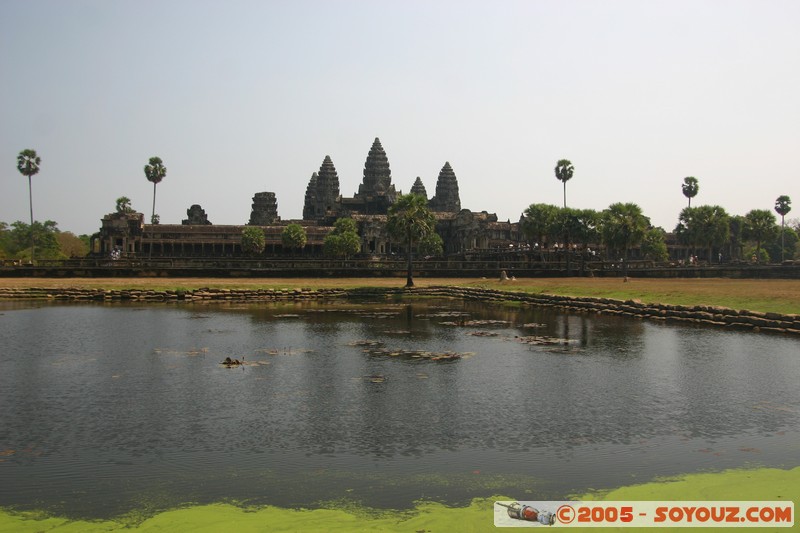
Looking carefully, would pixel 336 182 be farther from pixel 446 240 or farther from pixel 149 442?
pixel 149 442

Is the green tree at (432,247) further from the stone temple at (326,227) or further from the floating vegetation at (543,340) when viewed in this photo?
the floating vegetation at (543,340)

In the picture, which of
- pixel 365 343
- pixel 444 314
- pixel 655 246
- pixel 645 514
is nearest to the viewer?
pixel 645 514

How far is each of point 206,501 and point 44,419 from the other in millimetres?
7854

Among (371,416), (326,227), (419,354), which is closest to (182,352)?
(419,354)

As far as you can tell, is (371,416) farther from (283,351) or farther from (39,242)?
(39,242)

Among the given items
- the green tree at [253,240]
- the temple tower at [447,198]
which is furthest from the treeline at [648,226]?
the temple tower at [447,198]

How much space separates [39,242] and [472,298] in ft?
416

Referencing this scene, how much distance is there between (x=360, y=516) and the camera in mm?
11086

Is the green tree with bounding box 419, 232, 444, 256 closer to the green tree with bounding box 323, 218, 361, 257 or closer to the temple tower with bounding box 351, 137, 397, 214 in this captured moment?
the green tree with bounding box 323, 218, 361, 257

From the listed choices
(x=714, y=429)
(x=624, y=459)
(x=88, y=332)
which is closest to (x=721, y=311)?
(x=714, y=429)

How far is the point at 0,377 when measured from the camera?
23.2 m

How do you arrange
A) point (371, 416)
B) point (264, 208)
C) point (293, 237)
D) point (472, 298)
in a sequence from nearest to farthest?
point (371, 416), point (472, 298), point (293, 237), point (264, 208)

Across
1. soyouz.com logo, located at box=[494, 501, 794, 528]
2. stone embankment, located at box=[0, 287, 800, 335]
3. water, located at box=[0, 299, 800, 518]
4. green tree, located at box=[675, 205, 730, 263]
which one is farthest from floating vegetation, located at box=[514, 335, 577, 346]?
green tree, located at box=[675, 205, 730, 263]

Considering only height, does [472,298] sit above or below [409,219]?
below
